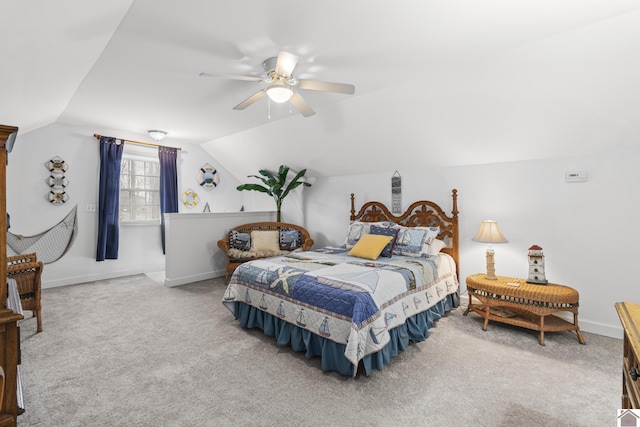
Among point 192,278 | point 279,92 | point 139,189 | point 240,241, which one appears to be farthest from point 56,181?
point 279,92

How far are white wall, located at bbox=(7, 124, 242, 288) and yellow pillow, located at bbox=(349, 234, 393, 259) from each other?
389 cm

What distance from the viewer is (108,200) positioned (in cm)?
493

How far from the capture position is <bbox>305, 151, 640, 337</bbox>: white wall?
112 inches

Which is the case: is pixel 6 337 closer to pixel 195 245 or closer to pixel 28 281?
pixel 28 281

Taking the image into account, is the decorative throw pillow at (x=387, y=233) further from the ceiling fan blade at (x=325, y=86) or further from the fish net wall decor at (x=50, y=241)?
the fish net wall decor at (x=50, y=241)

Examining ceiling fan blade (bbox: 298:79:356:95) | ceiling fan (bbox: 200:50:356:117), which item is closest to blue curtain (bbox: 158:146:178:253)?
ceiling fan (bbox: 200:50:356:117)

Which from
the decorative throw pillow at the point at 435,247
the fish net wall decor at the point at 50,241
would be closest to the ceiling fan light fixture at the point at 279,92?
the decorative throw pillow at the point at 435,247

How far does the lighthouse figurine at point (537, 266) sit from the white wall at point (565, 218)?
13.9 inches

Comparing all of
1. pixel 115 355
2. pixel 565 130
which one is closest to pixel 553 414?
pixel 565 130

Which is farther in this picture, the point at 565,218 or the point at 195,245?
the point at 195,245

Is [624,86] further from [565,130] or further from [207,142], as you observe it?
[207,142]

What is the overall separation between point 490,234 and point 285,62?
265 centimetres

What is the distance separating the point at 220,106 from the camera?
3.87 m

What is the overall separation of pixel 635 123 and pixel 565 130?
47cm
